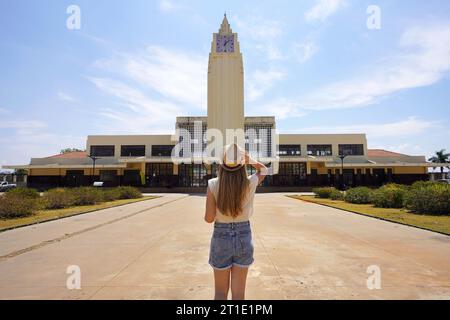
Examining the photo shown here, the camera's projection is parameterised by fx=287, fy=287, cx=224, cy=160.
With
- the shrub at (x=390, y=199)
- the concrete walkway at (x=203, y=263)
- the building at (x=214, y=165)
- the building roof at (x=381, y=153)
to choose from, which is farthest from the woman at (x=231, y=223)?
the building roof at (x=381, y=153)

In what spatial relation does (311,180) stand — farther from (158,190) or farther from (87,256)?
(87,256)

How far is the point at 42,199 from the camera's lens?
1695 centimetres

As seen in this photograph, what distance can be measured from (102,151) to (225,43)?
27.0 metres

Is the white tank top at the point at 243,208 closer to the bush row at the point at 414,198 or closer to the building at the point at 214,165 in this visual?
the bush row at the point at 414,198

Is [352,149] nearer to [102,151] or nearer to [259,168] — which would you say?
[102,151]

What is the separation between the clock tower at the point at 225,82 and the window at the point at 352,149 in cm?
1632

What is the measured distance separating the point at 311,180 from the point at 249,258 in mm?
42662

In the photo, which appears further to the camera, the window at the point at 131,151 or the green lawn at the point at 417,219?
the window at the point at 131,151

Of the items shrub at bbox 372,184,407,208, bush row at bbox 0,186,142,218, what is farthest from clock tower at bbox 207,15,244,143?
shrub at bbox 372,184,407,208

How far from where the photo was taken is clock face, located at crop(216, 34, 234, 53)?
4797 cm

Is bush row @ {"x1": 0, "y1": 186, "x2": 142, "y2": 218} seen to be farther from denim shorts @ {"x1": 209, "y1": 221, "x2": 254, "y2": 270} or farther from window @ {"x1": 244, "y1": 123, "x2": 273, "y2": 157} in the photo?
window @ {"x1": 244, "y1": 123, "x2": 273, "y2": 157}

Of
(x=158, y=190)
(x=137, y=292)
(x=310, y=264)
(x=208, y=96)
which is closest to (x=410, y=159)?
(x=208, y=96)

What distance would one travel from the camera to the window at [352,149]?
4569cm

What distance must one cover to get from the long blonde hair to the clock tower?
43.0 m
